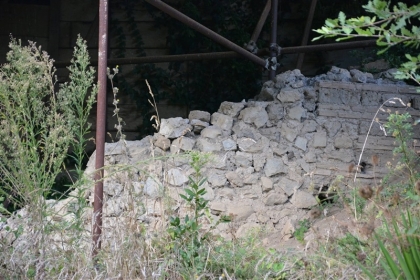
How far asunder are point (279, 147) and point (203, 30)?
1150 mm

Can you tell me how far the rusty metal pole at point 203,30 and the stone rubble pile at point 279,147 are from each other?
1.71ft

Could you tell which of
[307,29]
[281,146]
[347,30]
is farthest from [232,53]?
[347,30]

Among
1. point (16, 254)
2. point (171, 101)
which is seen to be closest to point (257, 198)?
point (16, 254)

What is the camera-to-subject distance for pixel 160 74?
799 cm

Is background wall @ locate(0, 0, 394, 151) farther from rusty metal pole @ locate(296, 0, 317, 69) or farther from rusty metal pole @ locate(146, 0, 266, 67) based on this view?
rusty metal pole @ locate(146, 0, 266, 67)

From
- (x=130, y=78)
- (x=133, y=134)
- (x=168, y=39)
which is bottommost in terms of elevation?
(x=133, y=134)

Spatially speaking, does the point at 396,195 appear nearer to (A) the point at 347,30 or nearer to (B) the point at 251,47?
(A) the point at 347,30

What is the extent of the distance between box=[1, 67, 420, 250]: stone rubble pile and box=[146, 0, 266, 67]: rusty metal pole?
0.52m

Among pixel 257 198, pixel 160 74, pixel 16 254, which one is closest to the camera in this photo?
Answer: pixel 16 254

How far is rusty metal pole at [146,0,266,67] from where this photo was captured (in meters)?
5.06

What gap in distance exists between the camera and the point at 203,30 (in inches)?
219

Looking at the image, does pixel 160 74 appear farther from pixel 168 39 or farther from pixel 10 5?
pixel 10 5

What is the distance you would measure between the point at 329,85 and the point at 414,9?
3.26 m

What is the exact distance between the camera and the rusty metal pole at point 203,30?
5062 millimetres
